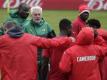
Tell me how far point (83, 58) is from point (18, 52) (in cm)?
115

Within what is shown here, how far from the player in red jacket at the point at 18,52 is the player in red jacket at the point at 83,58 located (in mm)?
390

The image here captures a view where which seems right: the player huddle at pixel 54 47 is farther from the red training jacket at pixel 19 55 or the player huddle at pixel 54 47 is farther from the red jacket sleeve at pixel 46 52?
the red jacket sleeve at pixel 46 52

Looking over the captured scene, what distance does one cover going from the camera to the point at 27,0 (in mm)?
27812

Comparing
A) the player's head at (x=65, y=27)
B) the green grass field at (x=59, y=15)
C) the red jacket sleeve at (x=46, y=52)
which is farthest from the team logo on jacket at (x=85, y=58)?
the green grass field at (x=59, y=15)

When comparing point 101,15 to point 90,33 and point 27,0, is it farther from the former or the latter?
point 90,33

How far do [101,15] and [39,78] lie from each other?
15.9m

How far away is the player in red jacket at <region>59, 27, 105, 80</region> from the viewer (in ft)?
30.8

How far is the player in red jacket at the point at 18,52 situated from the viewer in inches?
372

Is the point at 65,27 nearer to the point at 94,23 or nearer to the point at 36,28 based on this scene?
the point at 94,23

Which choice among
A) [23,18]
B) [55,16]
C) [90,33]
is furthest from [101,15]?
[90,33]

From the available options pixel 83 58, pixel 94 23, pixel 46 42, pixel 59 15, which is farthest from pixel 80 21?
pixel 59 15

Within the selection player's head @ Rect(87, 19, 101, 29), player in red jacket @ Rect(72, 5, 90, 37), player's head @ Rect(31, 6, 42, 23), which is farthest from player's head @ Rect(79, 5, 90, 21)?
player's head @ Rect(87, 19, 101, 29)

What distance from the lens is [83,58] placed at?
372 inches

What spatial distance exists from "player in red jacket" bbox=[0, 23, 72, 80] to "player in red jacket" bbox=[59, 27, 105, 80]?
0.39 meters
